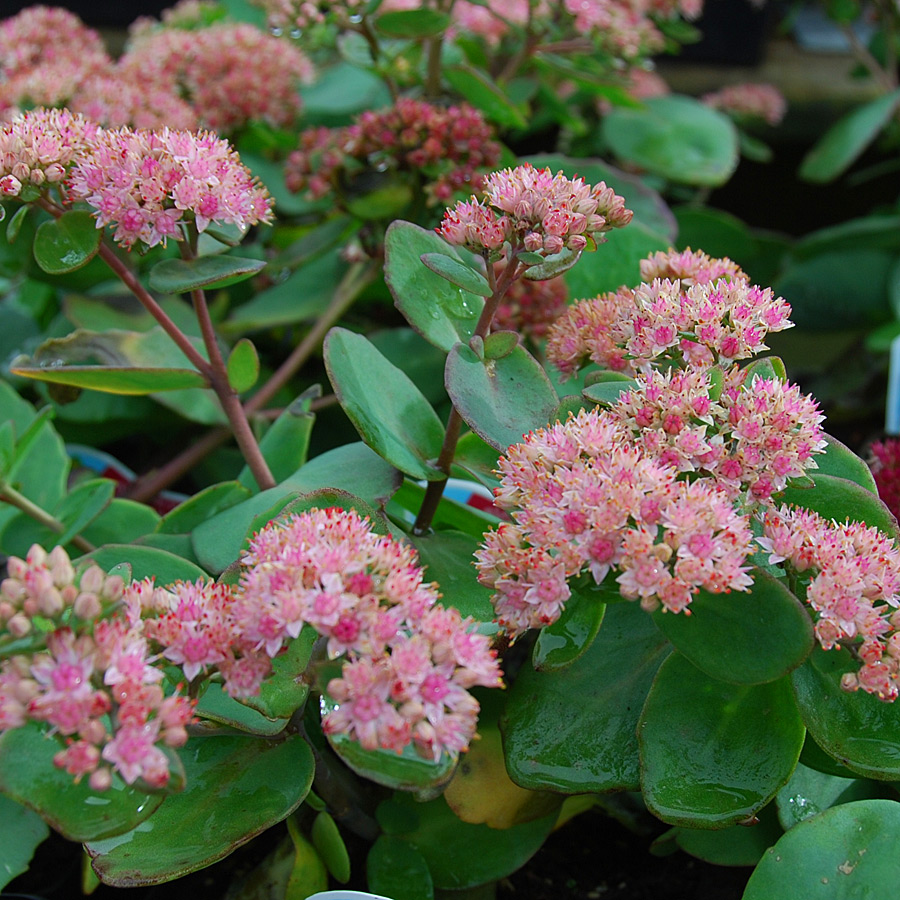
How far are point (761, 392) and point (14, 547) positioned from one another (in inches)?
25.4

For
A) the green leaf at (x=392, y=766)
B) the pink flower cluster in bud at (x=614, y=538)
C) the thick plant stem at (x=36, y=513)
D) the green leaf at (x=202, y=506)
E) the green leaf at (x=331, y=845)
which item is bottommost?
the green leaf at (x=331, y=845)

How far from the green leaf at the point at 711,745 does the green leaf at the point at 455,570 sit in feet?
0.39

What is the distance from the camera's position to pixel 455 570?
67cm

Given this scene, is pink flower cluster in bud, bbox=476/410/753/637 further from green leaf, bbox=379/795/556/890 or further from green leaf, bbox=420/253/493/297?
green leaf, bbox=379/795/556/890

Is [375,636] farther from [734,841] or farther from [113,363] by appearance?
[113,363]

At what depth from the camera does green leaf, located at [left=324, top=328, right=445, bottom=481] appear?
2.15ft

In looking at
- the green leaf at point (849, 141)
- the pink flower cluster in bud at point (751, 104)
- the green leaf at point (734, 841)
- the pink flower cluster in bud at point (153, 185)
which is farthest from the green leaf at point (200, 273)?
the pink flower cluster in bud at point (751, 104)

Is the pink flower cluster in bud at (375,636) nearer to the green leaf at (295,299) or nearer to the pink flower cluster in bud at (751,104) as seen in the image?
the green leaf at (295,299)

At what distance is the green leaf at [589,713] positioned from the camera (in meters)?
0.60

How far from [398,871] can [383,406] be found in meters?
0.32

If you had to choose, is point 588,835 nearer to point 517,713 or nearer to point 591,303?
point 517,713

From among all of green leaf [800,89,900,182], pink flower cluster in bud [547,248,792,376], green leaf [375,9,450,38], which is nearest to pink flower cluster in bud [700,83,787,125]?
green leaf [800,89,900,182]

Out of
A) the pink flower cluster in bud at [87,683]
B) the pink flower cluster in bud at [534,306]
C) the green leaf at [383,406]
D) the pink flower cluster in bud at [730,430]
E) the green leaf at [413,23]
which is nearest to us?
the pink flower cluster in bud at [87,683]

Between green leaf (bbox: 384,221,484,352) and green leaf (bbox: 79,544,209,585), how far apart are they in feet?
0.72
